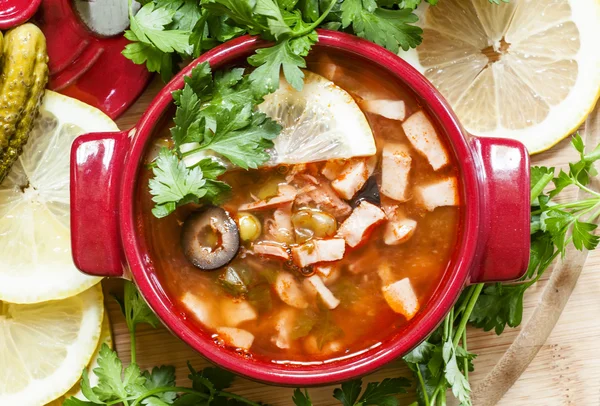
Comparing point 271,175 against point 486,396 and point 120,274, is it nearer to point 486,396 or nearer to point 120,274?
point 120,274

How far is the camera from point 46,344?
Answer: 2.44 m

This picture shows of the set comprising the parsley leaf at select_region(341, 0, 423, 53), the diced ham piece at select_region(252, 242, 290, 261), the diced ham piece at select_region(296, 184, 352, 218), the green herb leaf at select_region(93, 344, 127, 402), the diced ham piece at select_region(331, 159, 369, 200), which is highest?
the parsley leaf at select_region(341, 0, 423, 53)

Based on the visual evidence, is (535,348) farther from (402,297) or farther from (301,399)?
(301,399)

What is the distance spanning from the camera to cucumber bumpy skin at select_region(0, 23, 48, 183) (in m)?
2.29

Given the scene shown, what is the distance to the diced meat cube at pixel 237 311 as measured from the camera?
207cm

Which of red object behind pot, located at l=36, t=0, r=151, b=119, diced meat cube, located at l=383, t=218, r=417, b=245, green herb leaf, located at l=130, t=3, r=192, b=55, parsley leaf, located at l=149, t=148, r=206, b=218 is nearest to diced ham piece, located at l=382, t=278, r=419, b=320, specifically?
diced meat cube, located at l=383, t=218, r=417, b=245

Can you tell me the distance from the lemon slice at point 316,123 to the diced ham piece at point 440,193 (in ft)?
0.56

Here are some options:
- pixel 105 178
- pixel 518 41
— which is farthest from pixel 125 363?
pixel 518 41

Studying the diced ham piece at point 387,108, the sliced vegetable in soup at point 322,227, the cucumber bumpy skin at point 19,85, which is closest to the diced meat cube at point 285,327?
the sliced vegetable in soup at point 322,227

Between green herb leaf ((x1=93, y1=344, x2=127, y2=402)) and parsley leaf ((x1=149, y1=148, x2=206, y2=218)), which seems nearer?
parsley leaf ((x1=149, y1=148, x2=206, y2=218))

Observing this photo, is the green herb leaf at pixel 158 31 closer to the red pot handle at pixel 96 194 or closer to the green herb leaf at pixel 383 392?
the red pot handle at pixel 96 194

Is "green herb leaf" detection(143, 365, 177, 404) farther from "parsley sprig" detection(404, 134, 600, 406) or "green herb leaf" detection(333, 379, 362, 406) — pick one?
"parsley sprig" detection(404, 134, 600, 406)

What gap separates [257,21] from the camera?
2.03m

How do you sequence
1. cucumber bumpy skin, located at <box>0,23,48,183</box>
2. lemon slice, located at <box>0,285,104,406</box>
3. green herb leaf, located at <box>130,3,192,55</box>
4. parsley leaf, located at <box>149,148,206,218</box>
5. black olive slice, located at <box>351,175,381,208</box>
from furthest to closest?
lemon slice, located at <box>0,285,104,406</box>, cucumber bumpy skin, located at <box>0,23,48,183</box>, green herb leaf, located at <box>130,3,192,55</box>, black olive slice, located at <box>351,175,381,208</box>, parsley leaf, located at <box>149,148,206,218</box>
